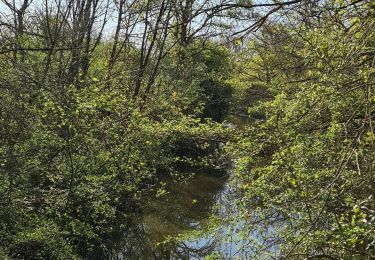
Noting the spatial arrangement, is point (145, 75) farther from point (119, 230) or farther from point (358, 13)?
point (358, 13)

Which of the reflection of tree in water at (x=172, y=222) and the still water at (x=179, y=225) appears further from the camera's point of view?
the reflection of tree in water at (x=172, y=222)

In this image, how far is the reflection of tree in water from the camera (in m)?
9.16

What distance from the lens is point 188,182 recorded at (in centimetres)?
1441

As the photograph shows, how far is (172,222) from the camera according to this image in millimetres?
10945

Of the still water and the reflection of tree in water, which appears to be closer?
the still water

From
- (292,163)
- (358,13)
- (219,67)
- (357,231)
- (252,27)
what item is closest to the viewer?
(252,27)

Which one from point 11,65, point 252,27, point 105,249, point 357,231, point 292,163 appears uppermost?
point 252,27

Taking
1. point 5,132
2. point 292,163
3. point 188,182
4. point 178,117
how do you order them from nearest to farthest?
1. point 292,163
2. point 5,132
3. point 178,117
4. point 188,182

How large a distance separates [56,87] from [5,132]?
1053 mm

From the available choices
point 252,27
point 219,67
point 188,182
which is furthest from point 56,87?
point 219,67

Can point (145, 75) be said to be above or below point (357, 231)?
above

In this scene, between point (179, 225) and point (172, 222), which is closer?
point (179, 225)

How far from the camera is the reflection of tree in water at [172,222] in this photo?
9164mm

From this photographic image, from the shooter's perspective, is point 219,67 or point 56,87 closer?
point 56,87
